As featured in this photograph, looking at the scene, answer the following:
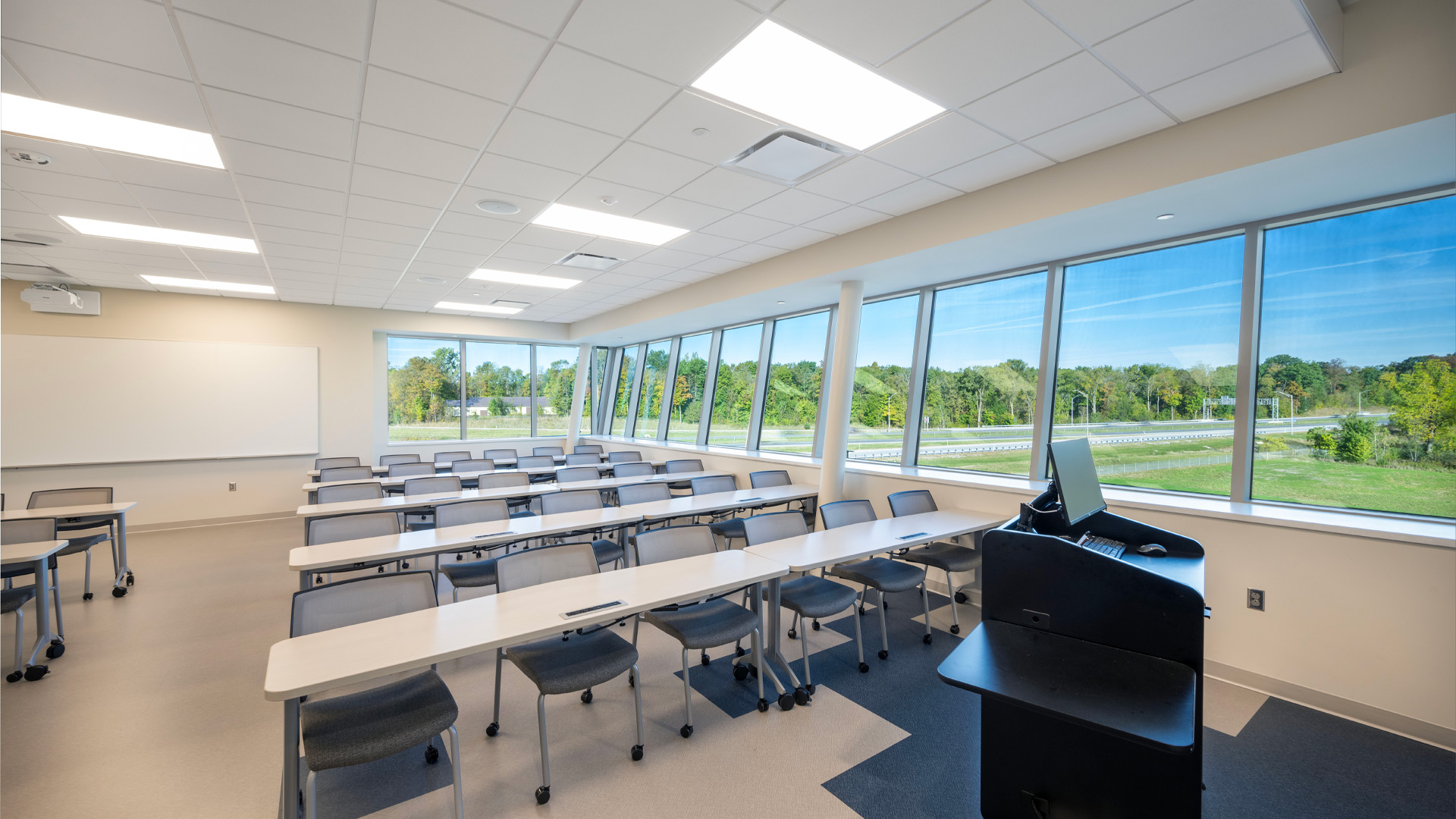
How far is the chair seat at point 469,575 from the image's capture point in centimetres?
382

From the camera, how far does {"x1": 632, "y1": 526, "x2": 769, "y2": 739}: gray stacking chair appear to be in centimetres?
284

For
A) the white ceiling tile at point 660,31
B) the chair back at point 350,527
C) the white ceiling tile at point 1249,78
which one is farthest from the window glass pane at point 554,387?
the white ceiling tile at point 1249,78

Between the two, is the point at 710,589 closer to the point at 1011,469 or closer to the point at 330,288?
the point at 1011,469

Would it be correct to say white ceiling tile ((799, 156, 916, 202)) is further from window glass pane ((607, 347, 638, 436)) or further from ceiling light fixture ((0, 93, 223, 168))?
window glass pane ((607, 347, 638, 436))

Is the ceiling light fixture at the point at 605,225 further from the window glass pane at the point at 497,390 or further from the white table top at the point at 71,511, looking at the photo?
the window glass pane at the point at 497,390

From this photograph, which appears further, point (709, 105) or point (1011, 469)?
point (1011, 469)

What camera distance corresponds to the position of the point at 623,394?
1157 cm

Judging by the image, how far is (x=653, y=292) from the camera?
7859mm

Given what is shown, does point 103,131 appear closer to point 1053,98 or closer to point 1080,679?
point 1053,98

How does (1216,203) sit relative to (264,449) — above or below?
above

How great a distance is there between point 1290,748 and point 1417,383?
2.27 meters

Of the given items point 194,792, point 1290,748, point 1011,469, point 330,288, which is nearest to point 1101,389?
point 1011,469

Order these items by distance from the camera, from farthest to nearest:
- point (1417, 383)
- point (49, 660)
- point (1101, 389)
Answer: point (1101, 389), point (49, 660), point (1417, 383)

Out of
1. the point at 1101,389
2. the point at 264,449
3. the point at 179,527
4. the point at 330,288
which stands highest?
the point at 330,288
